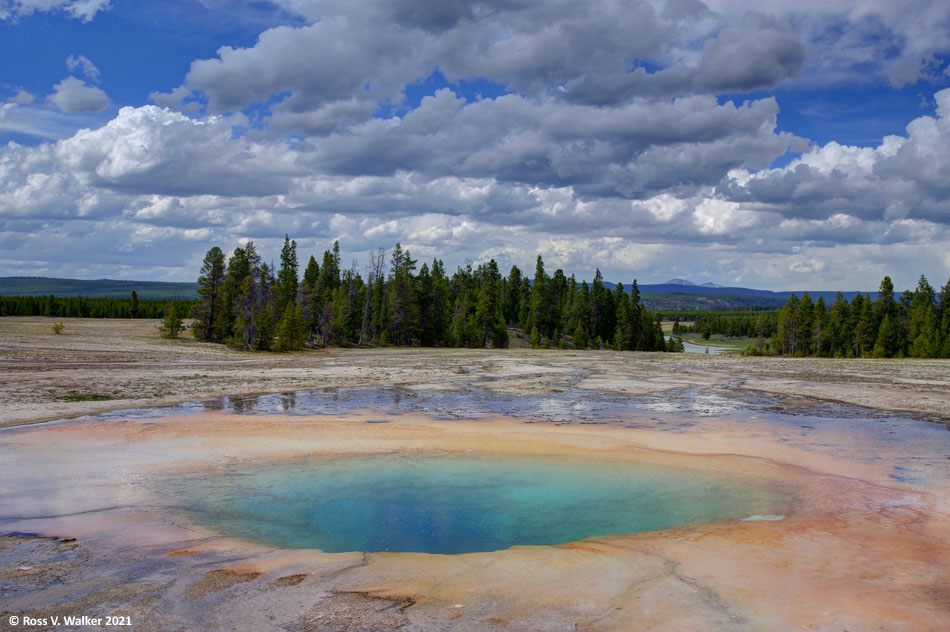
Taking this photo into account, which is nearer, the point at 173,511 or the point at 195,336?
the point at 173,511

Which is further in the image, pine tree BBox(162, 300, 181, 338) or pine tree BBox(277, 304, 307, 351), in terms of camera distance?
pine tree BBox(162, 300, 181, 338)

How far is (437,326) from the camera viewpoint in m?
82.7

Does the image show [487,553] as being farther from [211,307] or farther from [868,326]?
[868,326]

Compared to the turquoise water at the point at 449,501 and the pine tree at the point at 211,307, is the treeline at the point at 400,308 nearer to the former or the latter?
the pine tree at the point at 211,307

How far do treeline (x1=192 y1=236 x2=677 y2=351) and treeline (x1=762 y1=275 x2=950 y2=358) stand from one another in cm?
1998

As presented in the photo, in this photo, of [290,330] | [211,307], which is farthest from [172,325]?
[290,330]

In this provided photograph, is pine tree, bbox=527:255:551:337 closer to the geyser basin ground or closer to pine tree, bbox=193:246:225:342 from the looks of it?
pine tree, bbox=193:246:225:342

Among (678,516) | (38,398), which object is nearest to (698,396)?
(678,516)

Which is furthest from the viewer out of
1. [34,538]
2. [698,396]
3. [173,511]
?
[698,396]

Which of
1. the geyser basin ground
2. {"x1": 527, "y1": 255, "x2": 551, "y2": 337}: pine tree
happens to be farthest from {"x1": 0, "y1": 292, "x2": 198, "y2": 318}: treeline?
the geyser basin ground

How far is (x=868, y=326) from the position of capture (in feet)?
285

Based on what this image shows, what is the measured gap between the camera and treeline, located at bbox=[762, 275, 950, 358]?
276 ft

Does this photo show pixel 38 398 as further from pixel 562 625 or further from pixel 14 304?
pixel 14 304

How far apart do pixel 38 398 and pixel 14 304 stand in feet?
363
